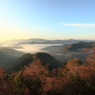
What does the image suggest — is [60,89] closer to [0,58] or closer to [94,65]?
[94,65]

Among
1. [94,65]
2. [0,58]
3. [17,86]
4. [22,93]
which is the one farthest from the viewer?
[0,58]

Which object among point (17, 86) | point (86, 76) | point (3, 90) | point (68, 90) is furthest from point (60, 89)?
point (3, 90)

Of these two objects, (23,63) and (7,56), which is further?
(7,56)

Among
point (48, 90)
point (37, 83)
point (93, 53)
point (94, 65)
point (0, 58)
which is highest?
point (93, 53)

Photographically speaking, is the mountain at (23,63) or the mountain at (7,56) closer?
the mountain at (23,63)

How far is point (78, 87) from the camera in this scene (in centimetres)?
1541

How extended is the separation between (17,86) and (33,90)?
2.40 m

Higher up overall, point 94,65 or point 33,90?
point 94,65

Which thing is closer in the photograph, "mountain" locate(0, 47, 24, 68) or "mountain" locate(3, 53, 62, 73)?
"mountain" locate(3, 53, 62, 73)

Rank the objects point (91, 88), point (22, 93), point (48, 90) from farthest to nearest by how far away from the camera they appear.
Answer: point (48, 90) < point (91, 88) < point (22, 93)

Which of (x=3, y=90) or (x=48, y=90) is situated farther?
(x=48, y=90)

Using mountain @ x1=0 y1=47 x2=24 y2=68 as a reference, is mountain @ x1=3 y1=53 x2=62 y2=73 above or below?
above

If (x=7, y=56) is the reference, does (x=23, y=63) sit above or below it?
above

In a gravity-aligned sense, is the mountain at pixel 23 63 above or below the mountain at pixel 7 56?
above
